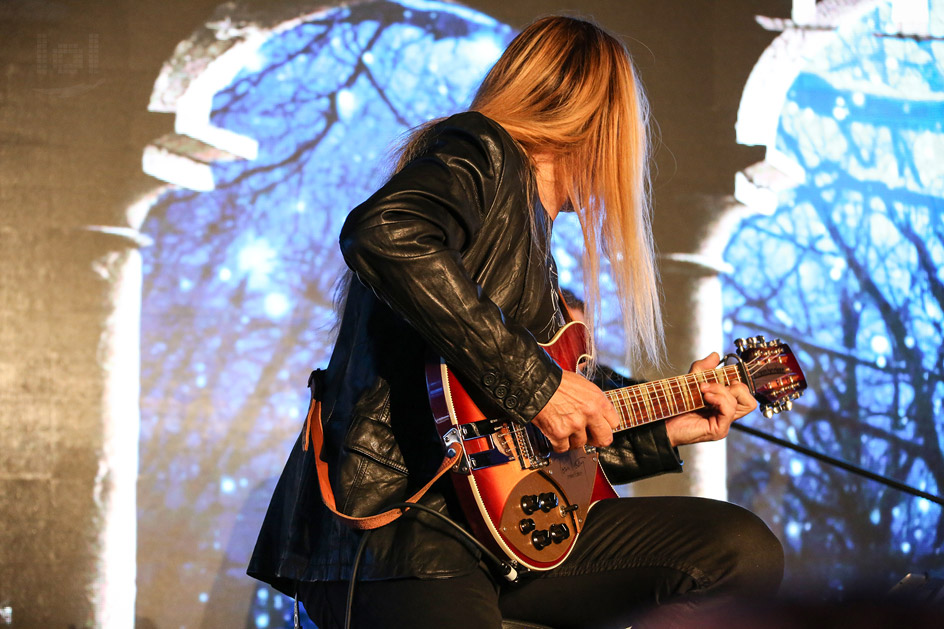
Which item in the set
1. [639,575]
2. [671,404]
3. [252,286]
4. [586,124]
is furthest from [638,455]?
[252,286]

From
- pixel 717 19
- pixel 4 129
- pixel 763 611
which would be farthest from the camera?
pixel 717 19

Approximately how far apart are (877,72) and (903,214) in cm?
66

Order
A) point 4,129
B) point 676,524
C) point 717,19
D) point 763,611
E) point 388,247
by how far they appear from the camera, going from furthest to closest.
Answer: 1. point 717,19
2. point 4,129
3. point 676,524
4. point 388,247
5. point 763,611

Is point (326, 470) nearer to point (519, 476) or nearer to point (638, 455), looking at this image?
point (519, 476)

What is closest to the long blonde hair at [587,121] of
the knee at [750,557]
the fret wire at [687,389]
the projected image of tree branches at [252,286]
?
the fret wire at [687,389]

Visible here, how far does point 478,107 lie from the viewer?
1603 millimetres

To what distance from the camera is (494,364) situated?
4.16 ft

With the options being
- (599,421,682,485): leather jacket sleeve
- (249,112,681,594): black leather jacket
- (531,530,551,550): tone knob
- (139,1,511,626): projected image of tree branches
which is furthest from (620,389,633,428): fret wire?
(139,1,511,626): projected image of tree branches

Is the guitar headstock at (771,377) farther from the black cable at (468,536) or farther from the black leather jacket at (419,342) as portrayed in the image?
the black cable at (468,536)

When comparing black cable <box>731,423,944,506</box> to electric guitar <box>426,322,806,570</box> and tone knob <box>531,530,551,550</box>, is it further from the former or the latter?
tone knob <box>531,530,551,550</box>

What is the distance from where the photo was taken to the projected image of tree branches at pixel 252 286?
116 inches

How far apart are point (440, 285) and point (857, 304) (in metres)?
2.93

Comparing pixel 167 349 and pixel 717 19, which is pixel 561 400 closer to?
pixel 167 349

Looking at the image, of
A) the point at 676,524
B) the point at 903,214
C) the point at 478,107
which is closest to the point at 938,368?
the point at 903,214
